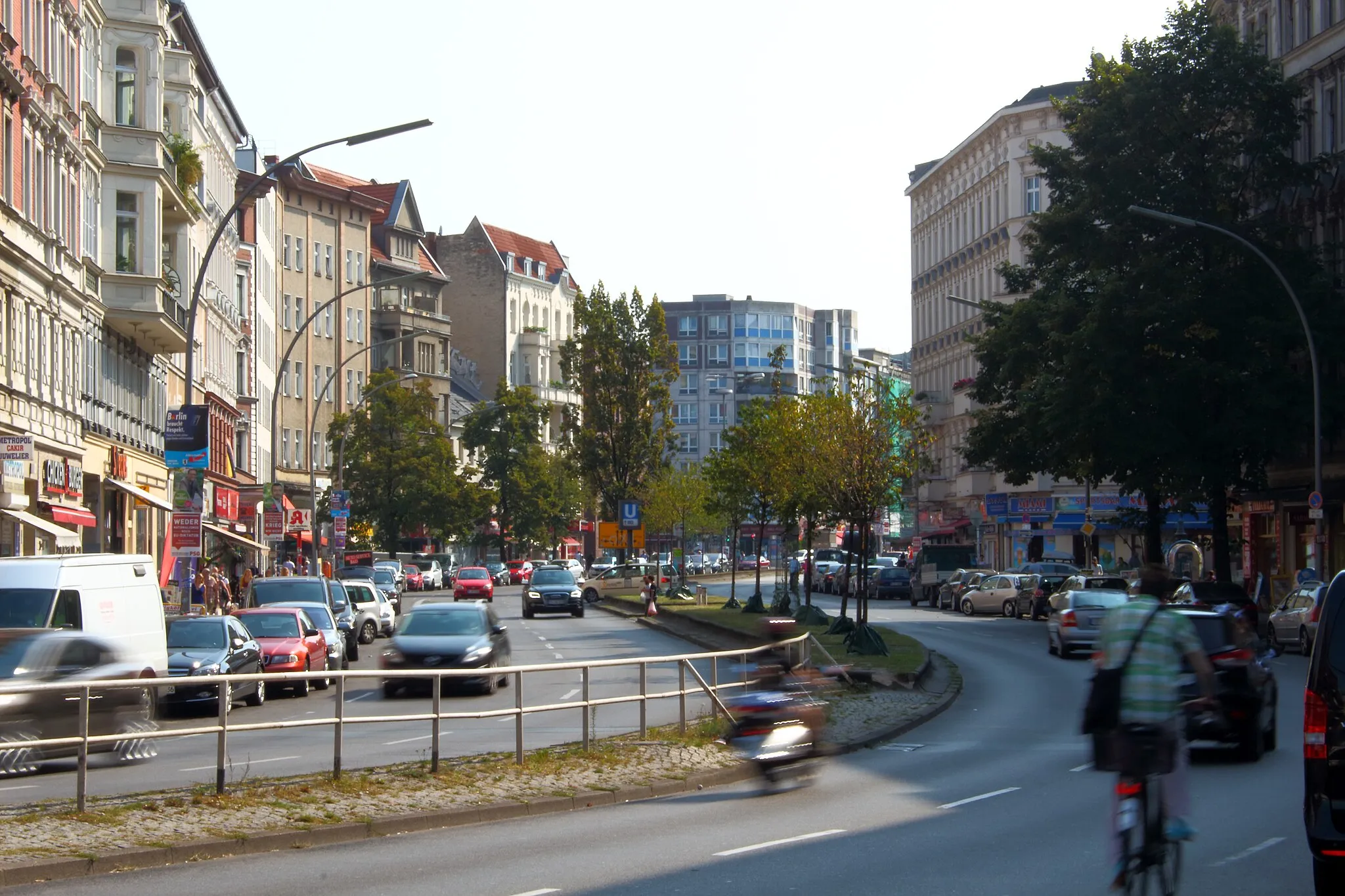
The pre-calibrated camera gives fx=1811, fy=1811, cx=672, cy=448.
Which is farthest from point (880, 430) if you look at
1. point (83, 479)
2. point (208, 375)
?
point (208, 375)

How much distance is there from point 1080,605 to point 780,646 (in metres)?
21.3

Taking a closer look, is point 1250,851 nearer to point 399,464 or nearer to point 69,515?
point 69,515

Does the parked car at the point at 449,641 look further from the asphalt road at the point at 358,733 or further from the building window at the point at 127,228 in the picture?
the building window at the point at 127,228

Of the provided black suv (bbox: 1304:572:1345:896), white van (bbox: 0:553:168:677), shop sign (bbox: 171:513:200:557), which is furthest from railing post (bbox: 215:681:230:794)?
shop sign (bbox: 171:513:200:557)

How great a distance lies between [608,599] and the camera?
2911 inches

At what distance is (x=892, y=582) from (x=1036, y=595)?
917 inches

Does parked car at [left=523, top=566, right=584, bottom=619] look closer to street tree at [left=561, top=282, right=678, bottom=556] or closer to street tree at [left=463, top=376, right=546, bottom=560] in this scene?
street tree at [left=561, top=282, right=678, bottom=556]

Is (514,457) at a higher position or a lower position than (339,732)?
higher

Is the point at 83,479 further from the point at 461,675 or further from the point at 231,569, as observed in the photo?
the point at 461,675

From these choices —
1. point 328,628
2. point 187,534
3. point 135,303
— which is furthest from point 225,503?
point 187,534

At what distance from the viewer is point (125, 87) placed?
47594mm

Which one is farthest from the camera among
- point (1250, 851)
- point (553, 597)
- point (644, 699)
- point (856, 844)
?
point (553, 597)

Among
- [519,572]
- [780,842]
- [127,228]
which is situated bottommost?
[519,572]

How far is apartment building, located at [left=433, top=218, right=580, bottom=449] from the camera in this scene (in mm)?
144125
